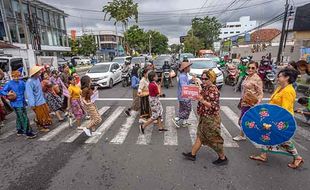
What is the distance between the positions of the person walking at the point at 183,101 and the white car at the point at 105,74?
7425mm

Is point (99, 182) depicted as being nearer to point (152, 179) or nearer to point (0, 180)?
point (152, 179)

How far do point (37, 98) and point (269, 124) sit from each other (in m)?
5.34

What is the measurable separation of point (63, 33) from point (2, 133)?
41049 millimetres

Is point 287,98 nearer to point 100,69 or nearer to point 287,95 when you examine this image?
point 287,95

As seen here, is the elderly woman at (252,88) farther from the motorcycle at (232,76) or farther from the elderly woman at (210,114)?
the motorcycle at (232,76)

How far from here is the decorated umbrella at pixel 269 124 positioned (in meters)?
3.24

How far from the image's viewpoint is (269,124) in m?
3.35

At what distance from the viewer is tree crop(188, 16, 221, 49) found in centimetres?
5278

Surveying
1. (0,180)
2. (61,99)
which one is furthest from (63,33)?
(0,180)

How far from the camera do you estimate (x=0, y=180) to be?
3461 millimetres

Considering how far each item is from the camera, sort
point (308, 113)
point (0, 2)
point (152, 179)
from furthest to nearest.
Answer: point (0, 2) < point (308, 113) < point (152, 179)

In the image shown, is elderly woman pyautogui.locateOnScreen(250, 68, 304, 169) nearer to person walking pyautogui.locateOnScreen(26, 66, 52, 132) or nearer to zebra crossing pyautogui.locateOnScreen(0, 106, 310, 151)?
zebra crossing pyautogui.locateOnScreen(0, 106, 310, 151)

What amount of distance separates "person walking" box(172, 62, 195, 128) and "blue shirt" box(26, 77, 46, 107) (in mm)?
3702

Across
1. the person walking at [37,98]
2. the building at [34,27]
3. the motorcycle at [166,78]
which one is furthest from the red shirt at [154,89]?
the building at [34,27]
